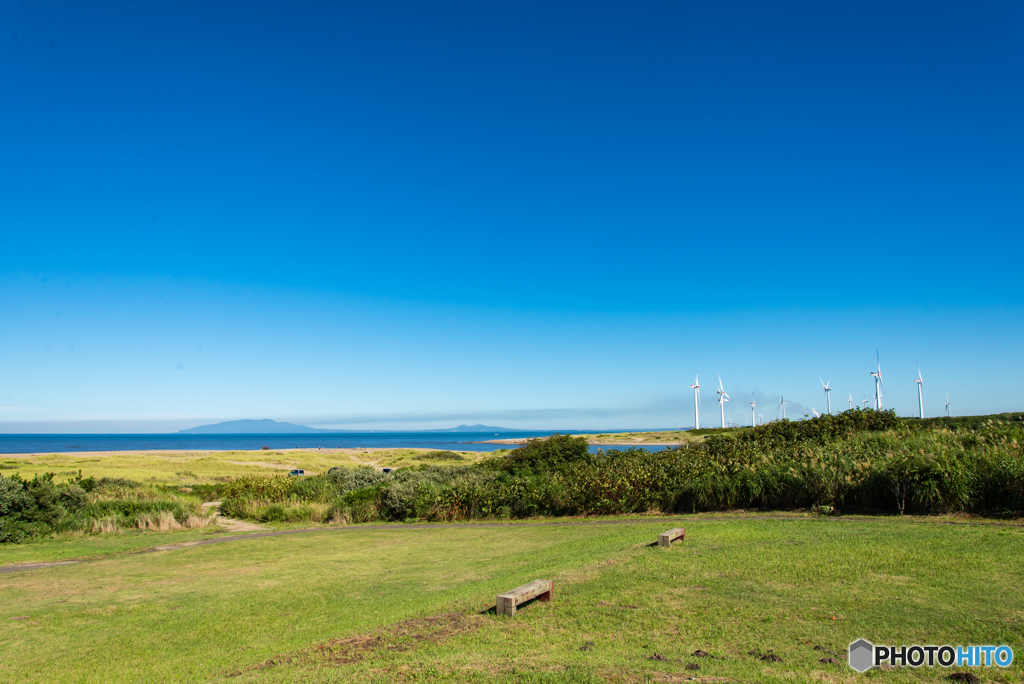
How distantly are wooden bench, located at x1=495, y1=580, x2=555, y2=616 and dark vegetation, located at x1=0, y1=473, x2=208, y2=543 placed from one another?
55.7 ft

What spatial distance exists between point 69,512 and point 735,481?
21.3 metres

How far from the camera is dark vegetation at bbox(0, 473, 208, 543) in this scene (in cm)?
1834

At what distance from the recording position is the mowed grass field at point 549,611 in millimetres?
5836

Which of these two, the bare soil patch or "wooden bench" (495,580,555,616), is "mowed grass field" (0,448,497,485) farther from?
"wooden bench" (495,580,555,616)

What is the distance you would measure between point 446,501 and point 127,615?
1282 centimetres

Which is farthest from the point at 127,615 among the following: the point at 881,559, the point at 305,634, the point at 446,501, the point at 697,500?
the point at 697,500

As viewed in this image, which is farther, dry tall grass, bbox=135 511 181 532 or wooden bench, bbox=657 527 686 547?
dry tall grass, bbox=135 511 181 532

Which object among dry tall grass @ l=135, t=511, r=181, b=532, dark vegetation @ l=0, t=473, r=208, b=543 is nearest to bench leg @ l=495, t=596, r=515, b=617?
dry tall grass @ l=135, t=511, r=181, b=532

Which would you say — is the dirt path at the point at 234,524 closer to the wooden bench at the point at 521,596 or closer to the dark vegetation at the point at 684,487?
the dark vegetation at the point at 684,487

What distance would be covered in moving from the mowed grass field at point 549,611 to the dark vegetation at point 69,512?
6.74 metres

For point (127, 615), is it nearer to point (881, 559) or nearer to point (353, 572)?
point (353, 572)

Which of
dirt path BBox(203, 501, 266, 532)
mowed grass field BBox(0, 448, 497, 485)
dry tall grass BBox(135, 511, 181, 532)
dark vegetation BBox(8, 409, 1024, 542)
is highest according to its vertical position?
dark vegetation BBox(8, 409, 1024, 542)

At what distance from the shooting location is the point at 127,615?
8.86 meters

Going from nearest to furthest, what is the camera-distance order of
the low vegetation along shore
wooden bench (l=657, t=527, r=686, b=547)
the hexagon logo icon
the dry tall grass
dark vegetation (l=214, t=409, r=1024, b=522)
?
the hexagon logo icon
the low vegetation along shore
wooden bench (l=657, t=527, r=686, b=547)
dark vegetation (l=214, t=409, r=1024, b=522)
the dry tall grass
